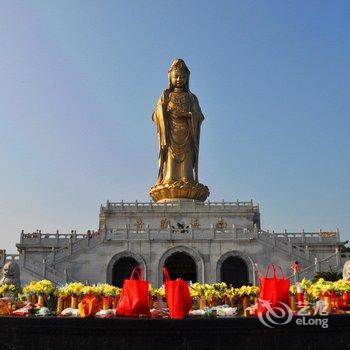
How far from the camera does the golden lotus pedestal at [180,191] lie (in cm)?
3728

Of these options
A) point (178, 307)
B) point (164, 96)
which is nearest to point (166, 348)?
point (178, 307)

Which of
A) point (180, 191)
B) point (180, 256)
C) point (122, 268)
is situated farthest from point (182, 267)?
point (180, 191)

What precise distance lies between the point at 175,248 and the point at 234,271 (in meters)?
3.86

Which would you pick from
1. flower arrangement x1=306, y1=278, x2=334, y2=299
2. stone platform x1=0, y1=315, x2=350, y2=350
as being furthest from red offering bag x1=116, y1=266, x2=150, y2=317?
flower arrangement x1=306, y1=278, x2=334, y2=299

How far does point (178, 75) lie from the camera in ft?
131

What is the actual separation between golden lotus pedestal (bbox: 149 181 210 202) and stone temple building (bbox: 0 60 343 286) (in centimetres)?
145

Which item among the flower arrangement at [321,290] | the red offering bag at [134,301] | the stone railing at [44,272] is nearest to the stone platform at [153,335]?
the red offering bag at [134,301]

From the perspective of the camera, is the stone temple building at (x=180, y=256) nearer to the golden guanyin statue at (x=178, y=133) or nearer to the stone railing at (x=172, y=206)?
the stone railing at (x=172, y=206)

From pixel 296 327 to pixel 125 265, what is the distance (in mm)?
24189

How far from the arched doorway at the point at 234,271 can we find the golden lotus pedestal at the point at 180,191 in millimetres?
10686

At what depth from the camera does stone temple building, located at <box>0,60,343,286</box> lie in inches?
1050

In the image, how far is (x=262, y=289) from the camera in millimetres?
5949

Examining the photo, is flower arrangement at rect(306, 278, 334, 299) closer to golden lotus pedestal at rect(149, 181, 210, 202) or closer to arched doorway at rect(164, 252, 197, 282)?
arched doorway at rect(164, 252, 197, 282)

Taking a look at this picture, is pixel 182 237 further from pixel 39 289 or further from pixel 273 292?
pixel 273 292
